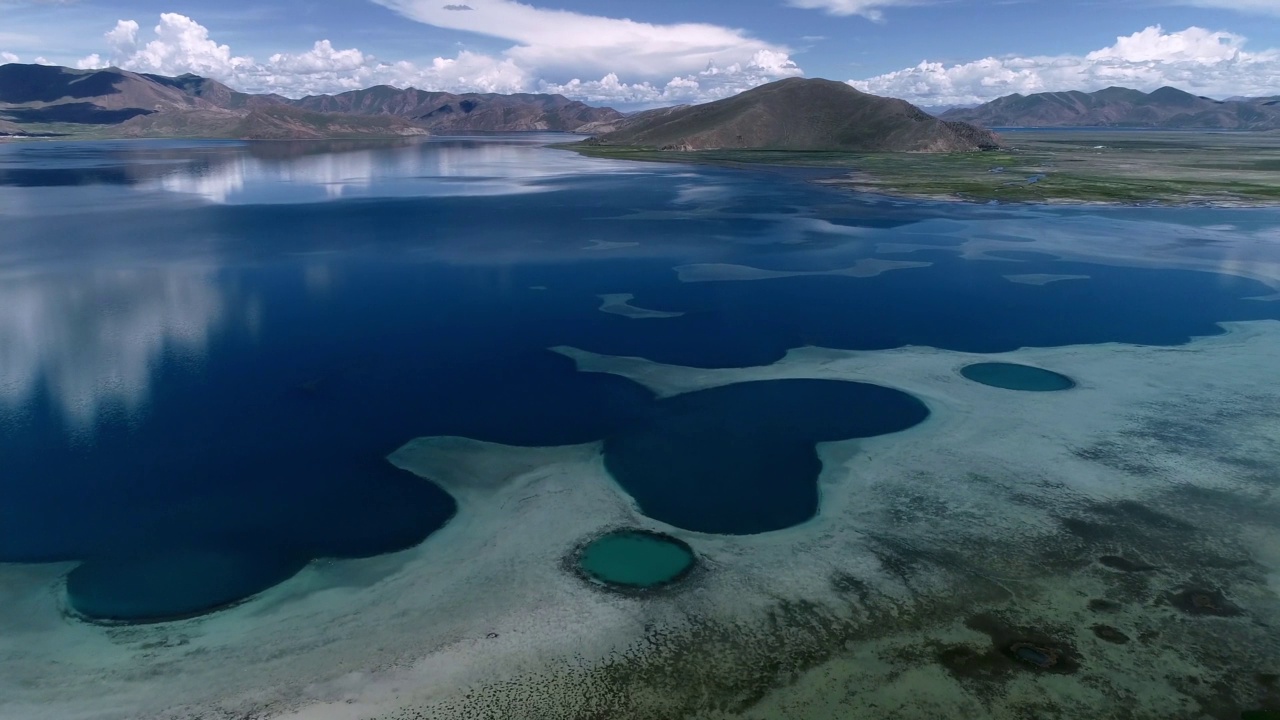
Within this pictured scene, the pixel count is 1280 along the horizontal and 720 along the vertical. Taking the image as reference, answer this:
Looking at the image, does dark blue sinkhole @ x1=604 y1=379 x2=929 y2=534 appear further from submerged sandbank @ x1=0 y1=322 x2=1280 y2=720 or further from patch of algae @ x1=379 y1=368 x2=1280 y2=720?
patch of algae @ x1=379 y1=368 x2=1280 y2=720

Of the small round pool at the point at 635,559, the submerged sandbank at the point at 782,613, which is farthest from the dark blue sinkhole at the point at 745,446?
the small round pool at the point at 635,559

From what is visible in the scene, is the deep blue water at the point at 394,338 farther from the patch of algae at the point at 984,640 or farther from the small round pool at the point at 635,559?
the patch of algae at the point at 984,640

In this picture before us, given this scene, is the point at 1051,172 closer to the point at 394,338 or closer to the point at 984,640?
the point at 394,338

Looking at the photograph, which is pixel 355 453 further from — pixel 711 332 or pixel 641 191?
pixel 641 191

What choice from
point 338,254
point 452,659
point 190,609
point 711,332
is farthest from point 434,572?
point 338,254

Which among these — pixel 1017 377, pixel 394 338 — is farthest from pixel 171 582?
pixel 1017 377

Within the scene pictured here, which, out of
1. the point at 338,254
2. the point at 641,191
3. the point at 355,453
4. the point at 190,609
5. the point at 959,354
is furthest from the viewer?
the point at 641,191
